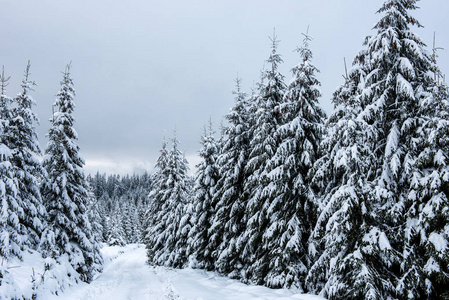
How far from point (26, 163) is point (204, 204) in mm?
13566

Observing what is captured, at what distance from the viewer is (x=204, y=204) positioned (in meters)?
24.9

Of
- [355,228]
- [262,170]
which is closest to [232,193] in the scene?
[262,170]

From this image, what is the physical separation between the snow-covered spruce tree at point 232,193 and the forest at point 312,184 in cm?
10

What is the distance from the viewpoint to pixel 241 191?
21703mm

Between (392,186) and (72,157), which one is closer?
(392,186)

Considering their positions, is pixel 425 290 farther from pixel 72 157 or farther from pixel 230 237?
pixel 72 157

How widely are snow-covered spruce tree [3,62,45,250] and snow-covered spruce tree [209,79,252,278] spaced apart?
1192cm

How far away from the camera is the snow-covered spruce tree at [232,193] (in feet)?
67.5

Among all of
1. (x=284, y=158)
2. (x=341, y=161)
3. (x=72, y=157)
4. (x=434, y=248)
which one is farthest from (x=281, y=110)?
(x=72, y=157)

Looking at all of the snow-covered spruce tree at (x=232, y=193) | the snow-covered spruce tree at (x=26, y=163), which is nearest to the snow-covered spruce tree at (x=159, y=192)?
the snow-covered spruce tree at (x=232, y=193)

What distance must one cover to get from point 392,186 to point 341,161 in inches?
107

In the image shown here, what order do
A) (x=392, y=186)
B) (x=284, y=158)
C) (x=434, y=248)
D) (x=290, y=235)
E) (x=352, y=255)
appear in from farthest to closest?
(x=284, y=158), (x=290, y=235), (x=392, y=186), (x=352, y=255), (x=434, y=248)

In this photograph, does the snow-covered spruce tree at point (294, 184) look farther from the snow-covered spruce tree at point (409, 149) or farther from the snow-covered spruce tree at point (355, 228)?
the snow-covered spruce tree at point (409, 149)

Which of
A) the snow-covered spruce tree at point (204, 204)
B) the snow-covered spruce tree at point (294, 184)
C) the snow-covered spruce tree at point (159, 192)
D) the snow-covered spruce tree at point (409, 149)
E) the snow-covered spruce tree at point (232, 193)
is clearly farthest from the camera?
the snow-covered spruce tree at point (159, 192)
